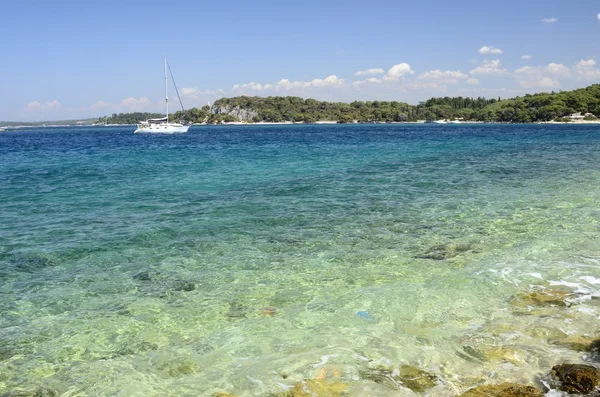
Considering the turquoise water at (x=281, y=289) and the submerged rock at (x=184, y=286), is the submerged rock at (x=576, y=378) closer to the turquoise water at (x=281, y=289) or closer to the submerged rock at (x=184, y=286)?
the turquoise water at (x=281, y=289)

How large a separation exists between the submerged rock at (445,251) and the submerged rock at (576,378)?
5.13 metres

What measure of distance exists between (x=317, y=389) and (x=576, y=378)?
2.93m

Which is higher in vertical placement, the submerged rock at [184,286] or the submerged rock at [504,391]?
the submerged rock at [504,391]

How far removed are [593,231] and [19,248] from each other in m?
15.7

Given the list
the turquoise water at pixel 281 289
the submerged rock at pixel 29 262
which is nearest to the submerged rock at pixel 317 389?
the turquoise water at pixel 281 289

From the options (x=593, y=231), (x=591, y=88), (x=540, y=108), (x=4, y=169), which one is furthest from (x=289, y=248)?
(x=591, y=88)

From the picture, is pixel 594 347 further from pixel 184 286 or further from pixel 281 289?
pixel 184 286

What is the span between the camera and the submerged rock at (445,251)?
10555 mm

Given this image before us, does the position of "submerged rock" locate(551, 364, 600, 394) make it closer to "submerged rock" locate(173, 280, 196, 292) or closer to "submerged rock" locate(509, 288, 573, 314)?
"submerged rock" locate(509, 288, 573, 314)

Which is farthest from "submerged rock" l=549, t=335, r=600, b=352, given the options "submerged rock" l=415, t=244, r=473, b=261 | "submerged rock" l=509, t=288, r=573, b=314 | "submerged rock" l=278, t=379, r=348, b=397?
"submerged rock" l=415, t=244, r=473, b=261

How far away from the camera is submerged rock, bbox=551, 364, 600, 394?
4898 millimetres

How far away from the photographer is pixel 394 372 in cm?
566

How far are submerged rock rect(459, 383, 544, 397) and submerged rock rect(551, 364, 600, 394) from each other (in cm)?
36

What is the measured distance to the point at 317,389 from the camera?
17.5 feet
